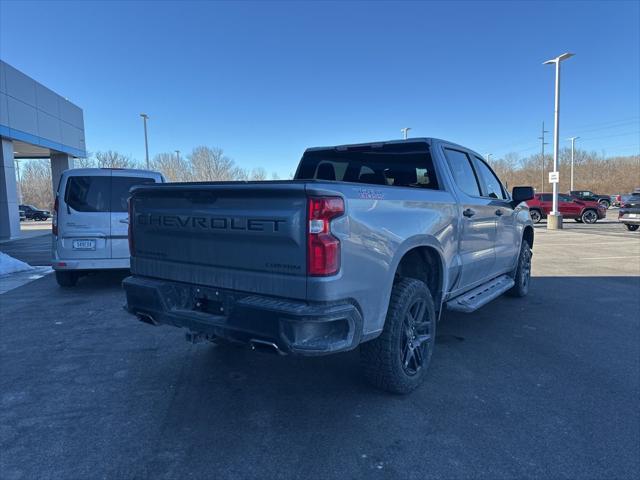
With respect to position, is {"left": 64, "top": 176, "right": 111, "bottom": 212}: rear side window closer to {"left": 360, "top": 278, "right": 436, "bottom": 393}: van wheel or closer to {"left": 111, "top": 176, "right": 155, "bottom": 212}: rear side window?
{"left": 111, "top": 176, "right": 155, "bottom": 212}: rear side window

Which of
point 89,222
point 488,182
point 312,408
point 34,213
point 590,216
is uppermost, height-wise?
point 488,182

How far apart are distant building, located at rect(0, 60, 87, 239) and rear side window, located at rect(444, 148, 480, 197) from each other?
18186mm

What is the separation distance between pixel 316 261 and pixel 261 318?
1.63ft

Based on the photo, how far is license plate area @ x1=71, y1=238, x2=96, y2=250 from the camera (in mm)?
6969

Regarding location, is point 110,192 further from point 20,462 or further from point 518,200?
point 518,200

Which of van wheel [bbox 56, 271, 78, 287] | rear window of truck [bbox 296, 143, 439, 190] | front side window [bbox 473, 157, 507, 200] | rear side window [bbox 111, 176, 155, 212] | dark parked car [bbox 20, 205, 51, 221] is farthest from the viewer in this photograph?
dark parked car [bbox 20, 205, 51, 221]

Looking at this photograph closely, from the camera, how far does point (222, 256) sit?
299 cm

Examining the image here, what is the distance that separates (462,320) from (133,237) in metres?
3.97

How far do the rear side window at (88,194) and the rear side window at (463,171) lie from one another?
5386 millimetres

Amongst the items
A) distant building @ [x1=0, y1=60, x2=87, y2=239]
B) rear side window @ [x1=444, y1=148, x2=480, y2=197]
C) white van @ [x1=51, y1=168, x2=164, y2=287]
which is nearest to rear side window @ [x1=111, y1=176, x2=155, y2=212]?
white van @ [x1=51, y1=168, x2=164, y2=287]

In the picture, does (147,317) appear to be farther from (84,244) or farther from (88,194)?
(88,194)

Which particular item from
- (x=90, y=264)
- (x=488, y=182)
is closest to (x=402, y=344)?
(x=488, y=182)

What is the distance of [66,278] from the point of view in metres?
7.64

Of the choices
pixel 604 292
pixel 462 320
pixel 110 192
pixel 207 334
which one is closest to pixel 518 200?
pixel 462 320
